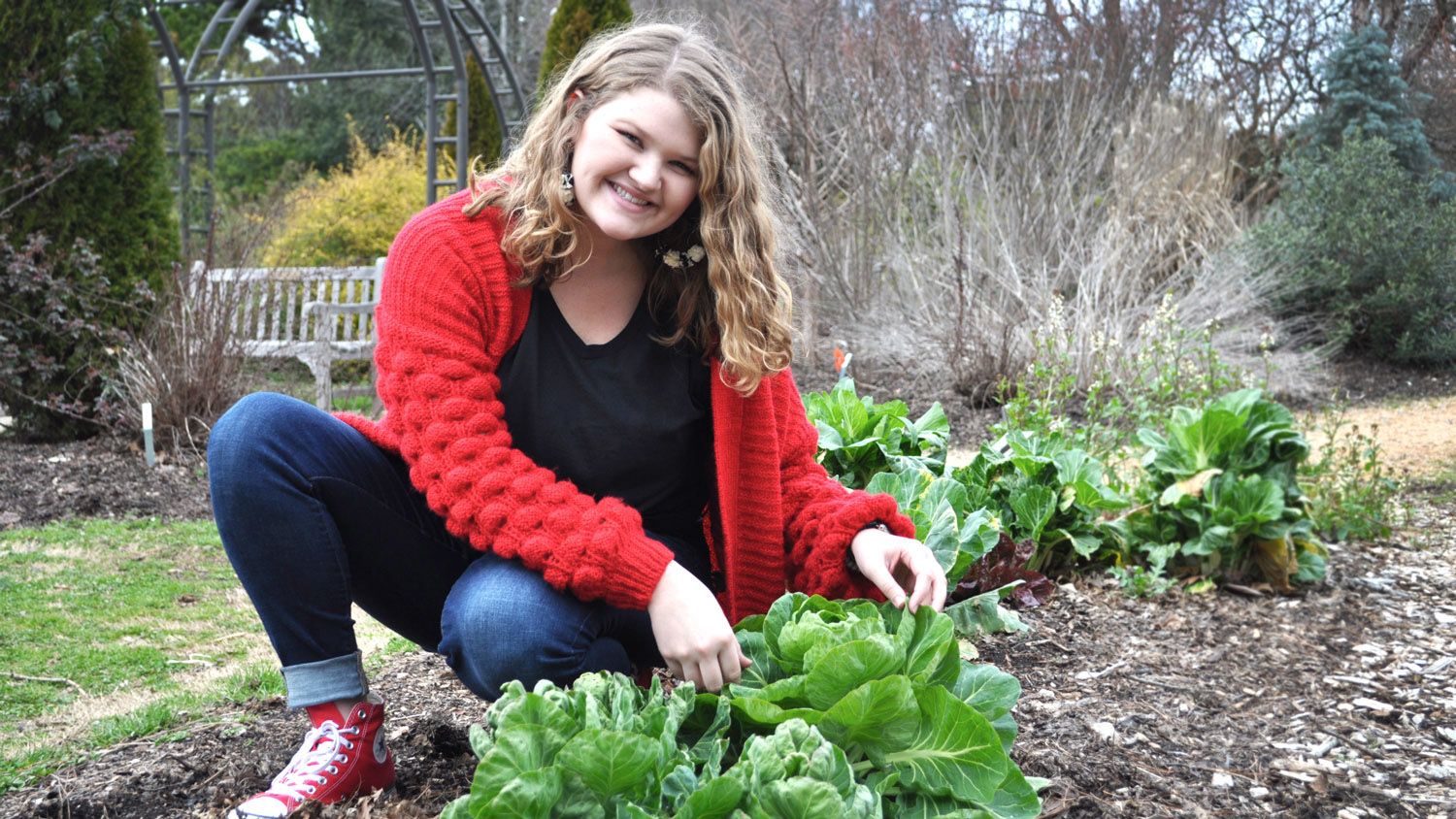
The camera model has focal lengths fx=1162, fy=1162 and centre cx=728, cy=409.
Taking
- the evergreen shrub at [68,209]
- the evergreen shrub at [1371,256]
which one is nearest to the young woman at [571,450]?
the evergreen shrub at [68,209]

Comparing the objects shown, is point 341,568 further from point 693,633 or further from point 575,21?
point 575,21

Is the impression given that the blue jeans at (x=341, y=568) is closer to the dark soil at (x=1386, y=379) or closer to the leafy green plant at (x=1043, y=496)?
the leafy green plant at (x=1043, y=496)

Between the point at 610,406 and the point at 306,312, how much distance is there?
6.62 m

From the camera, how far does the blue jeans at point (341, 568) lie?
1.62 m

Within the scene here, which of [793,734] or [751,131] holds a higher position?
[751,131]

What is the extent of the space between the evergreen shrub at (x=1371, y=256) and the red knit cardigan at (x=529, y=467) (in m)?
7.19

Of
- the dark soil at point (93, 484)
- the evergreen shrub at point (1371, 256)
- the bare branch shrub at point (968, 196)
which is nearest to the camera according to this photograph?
the dark soil at point (93, 484)

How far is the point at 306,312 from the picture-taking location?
25.8ft

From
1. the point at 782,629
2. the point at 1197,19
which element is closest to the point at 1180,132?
the point at 1197,19

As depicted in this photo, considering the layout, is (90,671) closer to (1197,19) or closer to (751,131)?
(751,131)

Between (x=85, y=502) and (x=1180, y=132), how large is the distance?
293 inches

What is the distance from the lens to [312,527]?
1.70 meters

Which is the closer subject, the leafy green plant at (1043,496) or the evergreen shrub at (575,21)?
the leafy green plant at (1043,496)

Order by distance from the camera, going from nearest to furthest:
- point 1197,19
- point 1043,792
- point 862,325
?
point 1043,792
point 862,325
point 1197,19
